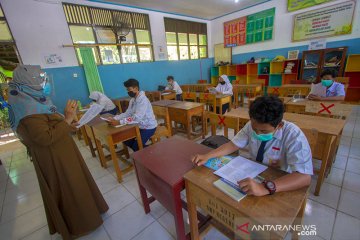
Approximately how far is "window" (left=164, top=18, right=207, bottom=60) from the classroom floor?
5.32m

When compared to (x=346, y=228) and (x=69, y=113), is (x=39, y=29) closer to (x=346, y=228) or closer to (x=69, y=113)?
(x=69, y=113)

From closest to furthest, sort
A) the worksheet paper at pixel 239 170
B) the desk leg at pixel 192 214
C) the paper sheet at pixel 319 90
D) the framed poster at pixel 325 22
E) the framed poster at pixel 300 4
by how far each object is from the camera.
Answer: the worksheet paper at pixel 239 170
the desk leg at pixel 192 214
the paper sheet at pixel 319 90
the framed poster at pixel 325 22
the framed poster at pixel 300 4

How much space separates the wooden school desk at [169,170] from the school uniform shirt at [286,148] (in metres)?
0.34

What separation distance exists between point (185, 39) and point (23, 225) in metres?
6.97

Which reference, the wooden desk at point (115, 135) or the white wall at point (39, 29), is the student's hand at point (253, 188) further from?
the white wall at point (39, 29)

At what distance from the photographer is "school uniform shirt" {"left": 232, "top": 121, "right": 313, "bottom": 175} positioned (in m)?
0.91

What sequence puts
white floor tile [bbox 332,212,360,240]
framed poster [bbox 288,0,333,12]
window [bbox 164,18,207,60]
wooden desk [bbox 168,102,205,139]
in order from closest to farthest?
white floor tile [bbox 332,212,360,240]
wooden desk [bbox 168,102,205,139]
framed poster [bbox 288,0,333,12]
window [bbox 164,18,207,60]

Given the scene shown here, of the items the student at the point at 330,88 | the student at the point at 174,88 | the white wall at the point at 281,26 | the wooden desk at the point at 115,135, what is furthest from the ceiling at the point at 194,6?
the wooden desk at the point at 115,135

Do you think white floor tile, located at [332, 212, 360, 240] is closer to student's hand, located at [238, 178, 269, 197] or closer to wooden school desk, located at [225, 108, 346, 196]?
wooden school desk, located at [225, 108, 346, 196]

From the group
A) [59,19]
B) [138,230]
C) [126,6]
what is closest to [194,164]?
[138,230]

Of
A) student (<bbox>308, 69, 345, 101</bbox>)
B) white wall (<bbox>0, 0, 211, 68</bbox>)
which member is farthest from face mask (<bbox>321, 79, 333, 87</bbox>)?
white wall (<bbox>0, 0, 211, 68</bbox>)

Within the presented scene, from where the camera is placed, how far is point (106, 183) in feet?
7.89

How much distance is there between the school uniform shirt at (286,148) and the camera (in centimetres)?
91

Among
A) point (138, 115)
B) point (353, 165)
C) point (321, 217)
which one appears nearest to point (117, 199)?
point (138, 115)
